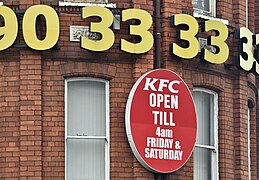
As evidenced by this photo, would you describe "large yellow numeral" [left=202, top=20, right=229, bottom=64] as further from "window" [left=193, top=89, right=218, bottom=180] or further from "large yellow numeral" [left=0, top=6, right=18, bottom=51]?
"large yellow numeral" [left=0, top=6, right=18, bottom=51]

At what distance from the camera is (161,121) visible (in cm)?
3584

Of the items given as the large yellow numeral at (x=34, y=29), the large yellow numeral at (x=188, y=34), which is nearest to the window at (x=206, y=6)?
the large yellow numeral at (x=188, y=34)

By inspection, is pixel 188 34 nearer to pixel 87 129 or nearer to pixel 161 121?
pixel 161 121

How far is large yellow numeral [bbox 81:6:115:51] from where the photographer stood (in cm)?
3528

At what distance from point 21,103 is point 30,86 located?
17.4 inches

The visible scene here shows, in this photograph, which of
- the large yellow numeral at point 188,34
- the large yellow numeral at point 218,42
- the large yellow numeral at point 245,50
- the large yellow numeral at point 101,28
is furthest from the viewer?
the large yellow numeral at point 245,50

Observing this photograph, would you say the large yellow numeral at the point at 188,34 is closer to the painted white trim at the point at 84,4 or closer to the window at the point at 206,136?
the window at the point at 206,136

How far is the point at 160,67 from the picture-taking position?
36156 mm

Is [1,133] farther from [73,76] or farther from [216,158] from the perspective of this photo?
[216,158]

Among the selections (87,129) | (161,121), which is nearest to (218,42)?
(161,121)

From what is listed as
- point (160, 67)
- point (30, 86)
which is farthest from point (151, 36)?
point (30, 86)

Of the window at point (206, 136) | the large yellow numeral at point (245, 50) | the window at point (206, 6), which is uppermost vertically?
the window at point (206, 6)

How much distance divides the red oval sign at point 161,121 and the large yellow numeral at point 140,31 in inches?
25.5

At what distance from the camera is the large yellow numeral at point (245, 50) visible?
37562mm
